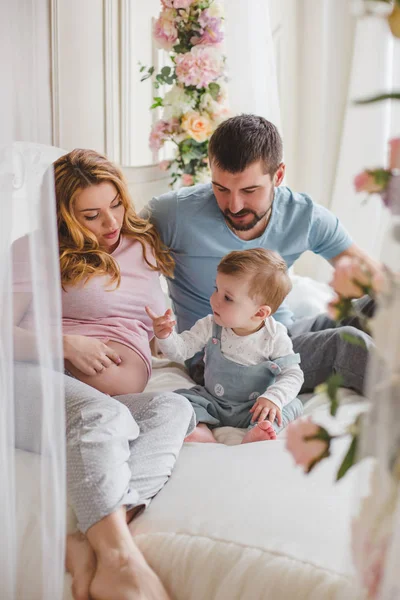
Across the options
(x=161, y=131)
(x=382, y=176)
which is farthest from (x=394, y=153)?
(x=161, y=131)

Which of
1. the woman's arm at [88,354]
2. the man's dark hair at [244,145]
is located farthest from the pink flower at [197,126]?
the woman's arm at [88,354]

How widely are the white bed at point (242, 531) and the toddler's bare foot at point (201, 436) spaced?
16cm

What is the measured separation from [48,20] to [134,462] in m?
0.79

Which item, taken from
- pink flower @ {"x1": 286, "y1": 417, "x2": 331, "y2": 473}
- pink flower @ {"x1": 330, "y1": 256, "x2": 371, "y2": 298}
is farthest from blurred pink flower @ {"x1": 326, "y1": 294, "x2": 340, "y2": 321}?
pink flower @ {"x1": 286, "y1": 417, "x2": 331, "y2": 473}

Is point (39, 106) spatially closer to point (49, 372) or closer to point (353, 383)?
point (49, 372)

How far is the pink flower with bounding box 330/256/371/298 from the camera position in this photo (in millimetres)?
806

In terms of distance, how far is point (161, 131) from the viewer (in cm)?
264

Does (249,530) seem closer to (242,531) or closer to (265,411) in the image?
(242,531)

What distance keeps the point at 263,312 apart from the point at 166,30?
1322mm

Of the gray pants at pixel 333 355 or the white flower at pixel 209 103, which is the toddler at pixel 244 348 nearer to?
the gray pants at pixel 333 355

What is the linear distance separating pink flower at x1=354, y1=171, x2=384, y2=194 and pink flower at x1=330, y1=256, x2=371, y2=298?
86mm

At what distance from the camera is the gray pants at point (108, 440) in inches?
46.7

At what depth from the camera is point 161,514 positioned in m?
1.26

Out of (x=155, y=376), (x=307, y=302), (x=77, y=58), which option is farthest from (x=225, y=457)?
(x=77, y=58)
